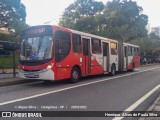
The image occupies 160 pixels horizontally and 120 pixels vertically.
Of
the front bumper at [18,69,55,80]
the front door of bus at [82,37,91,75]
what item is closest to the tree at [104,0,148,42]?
the front door of bus at [82,37,91,75]

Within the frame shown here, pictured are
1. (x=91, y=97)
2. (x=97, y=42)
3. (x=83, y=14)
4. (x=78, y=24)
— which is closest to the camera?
(x=91, y=97)

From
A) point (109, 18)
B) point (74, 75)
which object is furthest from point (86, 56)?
point (109, 18)

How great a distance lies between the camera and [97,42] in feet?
65.5

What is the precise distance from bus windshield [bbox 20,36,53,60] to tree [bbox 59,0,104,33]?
1246 inches

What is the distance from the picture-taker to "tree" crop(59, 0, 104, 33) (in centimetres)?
4828

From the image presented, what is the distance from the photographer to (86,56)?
18109 mm

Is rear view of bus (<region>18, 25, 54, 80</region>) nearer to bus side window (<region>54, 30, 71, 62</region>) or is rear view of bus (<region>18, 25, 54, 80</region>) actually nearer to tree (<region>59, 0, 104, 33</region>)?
bus side window (<region>54, 30, 71, 62</region>)

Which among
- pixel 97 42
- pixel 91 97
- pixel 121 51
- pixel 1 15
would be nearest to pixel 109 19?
pixel 1 15

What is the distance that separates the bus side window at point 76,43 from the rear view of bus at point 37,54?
215 cm

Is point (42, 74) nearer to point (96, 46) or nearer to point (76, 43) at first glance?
point (76, 43)

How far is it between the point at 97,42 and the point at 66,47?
15.6 ft

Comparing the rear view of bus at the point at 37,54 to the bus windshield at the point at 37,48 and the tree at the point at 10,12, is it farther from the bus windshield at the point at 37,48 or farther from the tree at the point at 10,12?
the tree at the point at 10,12

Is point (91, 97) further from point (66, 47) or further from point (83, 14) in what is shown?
point (83, 14)

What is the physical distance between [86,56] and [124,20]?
35193mm
